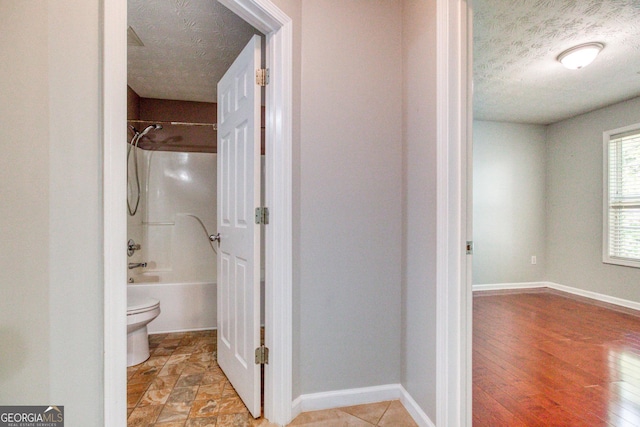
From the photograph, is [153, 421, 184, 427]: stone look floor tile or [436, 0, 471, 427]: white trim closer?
[436, 0, 471, 427]: white trim

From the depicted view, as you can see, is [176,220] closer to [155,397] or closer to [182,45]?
[182,45]

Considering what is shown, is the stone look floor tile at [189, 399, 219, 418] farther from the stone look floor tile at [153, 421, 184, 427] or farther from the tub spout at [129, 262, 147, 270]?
the tub spout at [129, 262, 147, 270]

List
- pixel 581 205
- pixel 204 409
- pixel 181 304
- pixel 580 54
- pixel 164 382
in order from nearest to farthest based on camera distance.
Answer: pixel 204 409, pixel 164 382, pixel 580 54, pixel 181 304, pixel 581 205

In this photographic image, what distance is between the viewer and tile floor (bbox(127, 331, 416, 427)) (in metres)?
1.53

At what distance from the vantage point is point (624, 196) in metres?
3.57

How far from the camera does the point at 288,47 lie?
58.9 inches

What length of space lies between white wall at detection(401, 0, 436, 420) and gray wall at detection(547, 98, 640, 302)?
142 inches

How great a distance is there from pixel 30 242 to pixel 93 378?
0.42 m

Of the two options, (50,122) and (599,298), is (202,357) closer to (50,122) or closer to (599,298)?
(50,122)

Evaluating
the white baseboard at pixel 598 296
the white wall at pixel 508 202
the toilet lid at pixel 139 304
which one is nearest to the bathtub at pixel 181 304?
the toilet lid at pixel 139 304

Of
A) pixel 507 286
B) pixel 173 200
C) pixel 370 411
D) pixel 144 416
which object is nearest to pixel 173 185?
pixel 173 200

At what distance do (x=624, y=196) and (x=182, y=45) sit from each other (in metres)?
5.00

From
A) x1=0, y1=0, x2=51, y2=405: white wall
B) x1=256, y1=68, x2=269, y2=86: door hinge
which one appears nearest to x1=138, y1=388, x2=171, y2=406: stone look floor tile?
x1=0, y1=0, x2=51, y2=405: white wall

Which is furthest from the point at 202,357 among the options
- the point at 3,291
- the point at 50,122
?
the point at 50,122
